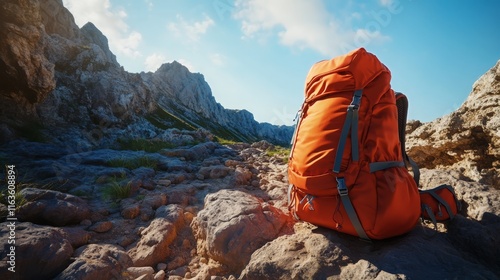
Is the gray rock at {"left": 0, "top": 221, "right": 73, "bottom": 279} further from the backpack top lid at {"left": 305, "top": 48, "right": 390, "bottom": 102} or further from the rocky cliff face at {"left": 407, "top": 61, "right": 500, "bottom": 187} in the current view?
the rocky cliff face at {"left": 407, "top": 61, "right": 500, "bottom": 187}

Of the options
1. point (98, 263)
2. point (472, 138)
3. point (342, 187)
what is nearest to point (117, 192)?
point (98, 263)

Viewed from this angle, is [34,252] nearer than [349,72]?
Yes

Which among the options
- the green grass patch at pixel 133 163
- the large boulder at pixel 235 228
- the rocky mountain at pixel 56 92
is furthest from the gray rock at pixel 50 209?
the rocky mountain at pixel 56 92

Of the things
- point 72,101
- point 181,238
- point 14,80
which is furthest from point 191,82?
point 181,238

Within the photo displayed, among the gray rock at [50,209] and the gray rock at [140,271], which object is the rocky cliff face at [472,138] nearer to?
the gray rock at [140,271]

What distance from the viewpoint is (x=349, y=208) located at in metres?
2.38

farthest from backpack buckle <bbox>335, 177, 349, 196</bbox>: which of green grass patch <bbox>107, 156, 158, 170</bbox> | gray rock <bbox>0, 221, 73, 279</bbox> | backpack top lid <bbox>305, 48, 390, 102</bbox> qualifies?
green grass patch <bbox>107, 156, 158, 170</bbox>

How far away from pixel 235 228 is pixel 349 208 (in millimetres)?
1419

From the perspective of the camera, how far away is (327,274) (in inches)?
84.4

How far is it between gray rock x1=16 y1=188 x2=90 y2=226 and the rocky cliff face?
6.04 m

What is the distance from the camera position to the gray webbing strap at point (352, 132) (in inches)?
98.4

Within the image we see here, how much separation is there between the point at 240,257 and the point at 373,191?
65.1 inches

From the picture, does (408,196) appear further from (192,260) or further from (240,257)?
(192,260)

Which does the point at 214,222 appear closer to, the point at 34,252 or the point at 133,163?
the point at 34,252
